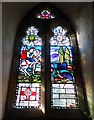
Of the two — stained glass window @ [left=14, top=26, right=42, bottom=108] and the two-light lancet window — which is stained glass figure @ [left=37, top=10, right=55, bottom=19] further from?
stained glass window @ [left=14, top=26, right=42, bottom=108]

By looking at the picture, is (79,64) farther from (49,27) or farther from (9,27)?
(9,27)

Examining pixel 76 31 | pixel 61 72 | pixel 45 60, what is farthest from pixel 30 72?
pixel 76 31

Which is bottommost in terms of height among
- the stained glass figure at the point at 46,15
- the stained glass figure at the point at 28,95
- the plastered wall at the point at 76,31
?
the stained glass figure at the point at 28,95

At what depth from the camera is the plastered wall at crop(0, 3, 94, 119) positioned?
110 inches

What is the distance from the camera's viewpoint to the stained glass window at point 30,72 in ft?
9.91

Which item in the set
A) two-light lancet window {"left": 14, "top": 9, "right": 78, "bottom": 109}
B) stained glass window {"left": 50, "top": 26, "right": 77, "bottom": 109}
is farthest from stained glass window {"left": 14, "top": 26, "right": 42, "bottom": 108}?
stained glass window {"left": 50, "top": 26, "right": 77, "bottom": 109}

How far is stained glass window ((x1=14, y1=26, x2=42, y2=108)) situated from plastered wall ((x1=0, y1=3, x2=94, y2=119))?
0.23 meters

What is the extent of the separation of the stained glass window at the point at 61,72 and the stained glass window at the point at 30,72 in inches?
6.6

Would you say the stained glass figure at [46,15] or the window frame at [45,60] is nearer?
the window frame at [45,60]

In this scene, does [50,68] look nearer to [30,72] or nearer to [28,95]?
[30,72]

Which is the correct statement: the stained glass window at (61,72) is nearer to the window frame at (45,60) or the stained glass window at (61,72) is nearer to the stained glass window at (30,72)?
the window frame at (45,60)

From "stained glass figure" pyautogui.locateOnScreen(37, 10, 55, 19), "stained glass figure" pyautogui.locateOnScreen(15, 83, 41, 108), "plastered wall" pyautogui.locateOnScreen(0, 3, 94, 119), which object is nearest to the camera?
"plastered wall" pyautogui.locateOnScreen(0, 3, 94, 119)

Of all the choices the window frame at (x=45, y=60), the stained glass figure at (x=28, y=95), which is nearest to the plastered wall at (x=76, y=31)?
the window frame at (x=45, y=60)

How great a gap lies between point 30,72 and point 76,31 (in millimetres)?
761
